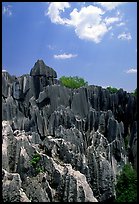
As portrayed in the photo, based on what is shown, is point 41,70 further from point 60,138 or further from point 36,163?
point 36,163

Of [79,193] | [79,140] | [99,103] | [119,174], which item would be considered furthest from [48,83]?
[79,193]

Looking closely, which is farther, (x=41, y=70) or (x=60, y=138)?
(x=41, y=70)

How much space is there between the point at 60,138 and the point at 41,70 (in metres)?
5.14

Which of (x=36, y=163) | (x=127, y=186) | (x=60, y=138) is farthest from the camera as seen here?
(x=60, y=138)

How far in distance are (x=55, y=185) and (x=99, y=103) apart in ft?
25.9

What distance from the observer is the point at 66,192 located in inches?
434

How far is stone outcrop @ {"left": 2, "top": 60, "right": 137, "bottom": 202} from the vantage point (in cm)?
1105

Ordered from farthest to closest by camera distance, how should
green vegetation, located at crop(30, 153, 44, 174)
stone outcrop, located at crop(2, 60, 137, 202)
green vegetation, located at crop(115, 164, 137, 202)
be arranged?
green vegetation, located at crop(115, 164, 137, 202)
green vegetation, located at crop(30, 153, 44, 174)
stone outcrop, located at crop(2, 60, 137, 202)

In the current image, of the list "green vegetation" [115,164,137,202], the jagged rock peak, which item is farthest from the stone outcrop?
"green vegetation" [115,164,137,202]

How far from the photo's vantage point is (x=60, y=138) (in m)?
14.6

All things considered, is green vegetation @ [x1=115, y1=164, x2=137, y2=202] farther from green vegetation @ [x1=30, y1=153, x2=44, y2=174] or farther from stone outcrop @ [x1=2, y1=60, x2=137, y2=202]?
green vegetation @ [x1=30, y1=153, x2=44, y2=174]

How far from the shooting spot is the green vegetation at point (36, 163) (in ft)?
38.2

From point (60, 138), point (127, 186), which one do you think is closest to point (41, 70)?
point (60, 138)

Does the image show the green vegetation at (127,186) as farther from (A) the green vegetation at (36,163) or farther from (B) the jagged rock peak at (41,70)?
(B) the jagged rock peak at (41,70)
